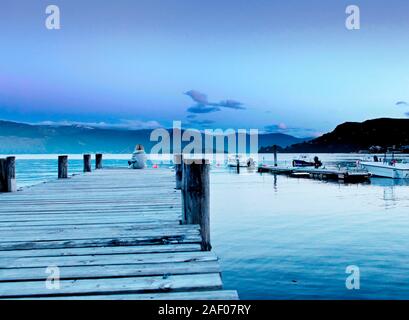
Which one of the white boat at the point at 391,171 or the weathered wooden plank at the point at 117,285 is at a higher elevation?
the weathered wooden plank at the point at 117,285

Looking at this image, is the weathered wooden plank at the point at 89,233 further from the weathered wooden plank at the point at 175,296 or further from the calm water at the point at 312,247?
the calm water at the point at 312,247

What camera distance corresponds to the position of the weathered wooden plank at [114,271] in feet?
12.8

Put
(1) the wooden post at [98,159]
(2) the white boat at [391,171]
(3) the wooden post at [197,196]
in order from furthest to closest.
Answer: (2) the white boat at [391,171] < (1) the wooden post at [98,159] < (3) the wooden post at [197,196]

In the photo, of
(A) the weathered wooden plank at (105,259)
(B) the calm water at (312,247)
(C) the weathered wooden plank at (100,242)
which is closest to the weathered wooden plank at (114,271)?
(A) the weathered wooden plank at (105,259)

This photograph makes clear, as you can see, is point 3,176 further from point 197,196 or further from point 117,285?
point 117,285

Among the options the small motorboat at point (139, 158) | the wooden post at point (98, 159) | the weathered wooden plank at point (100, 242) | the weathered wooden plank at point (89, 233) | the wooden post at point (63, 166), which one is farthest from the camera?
the wooden post at point (98, 159)

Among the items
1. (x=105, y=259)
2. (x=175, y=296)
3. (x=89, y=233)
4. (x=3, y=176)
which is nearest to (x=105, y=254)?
(x=105, y=259)

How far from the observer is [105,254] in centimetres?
479

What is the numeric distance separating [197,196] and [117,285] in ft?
9.72

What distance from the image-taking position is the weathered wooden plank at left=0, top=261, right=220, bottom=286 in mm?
3891

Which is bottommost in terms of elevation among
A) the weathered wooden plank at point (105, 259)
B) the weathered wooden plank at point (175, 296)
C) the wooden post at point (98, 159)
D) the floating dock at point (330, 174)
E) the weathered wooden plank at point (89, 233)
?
the floating dock at point (330, 174)

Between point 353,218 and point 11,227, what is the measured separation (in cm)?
2226

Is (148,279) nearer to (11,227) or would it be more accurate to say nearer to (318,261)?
(11,227)

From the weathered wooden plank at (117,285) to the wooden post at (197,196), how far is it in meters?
2.63
